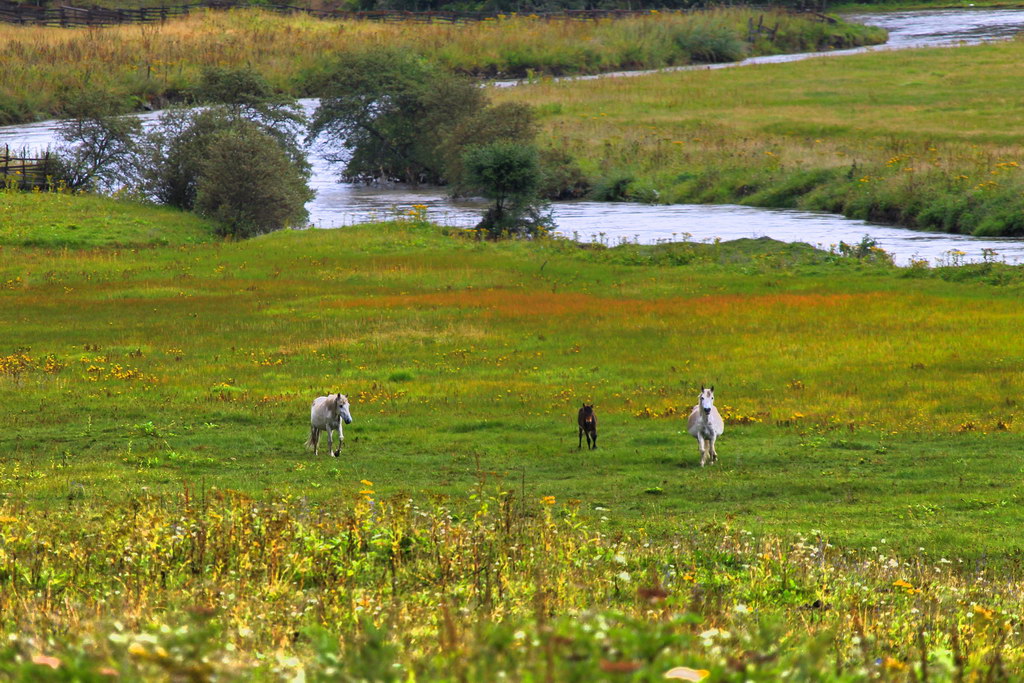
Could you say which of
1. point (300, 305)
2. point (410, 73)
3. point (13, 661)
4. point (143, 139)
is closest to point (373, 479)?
point (13, 661)

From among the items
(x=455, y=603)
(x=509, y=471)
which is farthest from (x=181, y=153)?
(x=455, y=603)

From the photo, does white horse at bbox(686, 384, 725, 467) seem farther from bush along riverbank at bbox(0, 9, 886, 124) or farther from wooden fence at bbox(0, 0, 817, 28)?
wooden fence at bbox(0, 0, 817, 28)

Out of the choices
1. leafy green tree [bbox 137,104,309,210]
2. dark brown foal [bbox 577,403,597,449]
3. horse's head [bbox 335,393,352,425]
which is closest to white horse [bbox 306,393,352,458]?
horse's head [bbox 335,393,352,425]

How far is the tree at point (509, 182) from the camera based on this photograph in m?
68.2

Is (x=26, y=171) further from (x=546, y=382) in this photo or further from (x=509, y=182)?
(x=546, y=382)

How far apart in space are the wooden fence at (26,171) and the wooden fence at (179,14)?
5121 cm

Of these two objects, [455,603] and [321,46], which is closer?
[455,603]

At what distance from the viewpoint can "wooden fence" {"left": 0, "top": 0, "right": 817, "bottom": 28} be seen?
408 feet

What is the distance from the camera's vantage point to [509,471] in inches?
784

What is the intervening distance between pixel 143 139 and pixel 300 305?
4422 centimetres

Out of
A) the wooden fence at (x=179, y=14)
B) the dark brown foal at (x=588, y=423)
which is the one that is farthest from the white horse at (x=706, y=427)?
the wooden fence at (x=179, y=14)

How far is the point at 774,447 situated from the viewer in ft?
73.0

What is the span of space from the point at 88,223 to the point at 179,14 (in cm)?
7864

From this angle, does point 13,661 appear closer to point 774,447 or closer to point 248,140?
point 774,447
